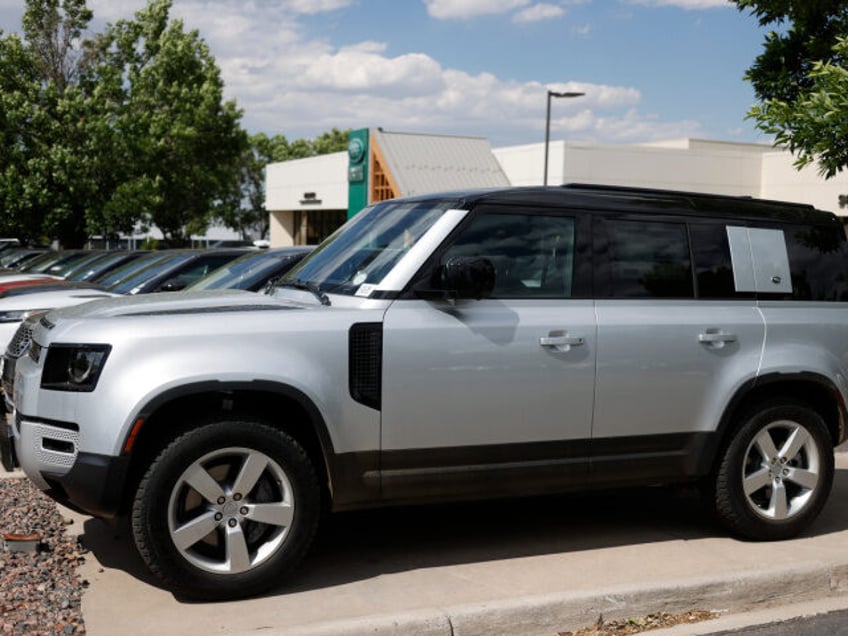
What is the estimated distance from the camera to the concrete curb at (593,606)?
4309 millimetres

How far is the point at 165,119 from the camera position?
35375 mm

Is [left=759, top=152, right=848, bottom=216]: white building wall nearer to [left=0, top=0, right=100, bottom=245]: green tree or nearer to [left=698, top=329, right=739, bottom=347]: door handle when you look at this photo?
[left=0, top=0, right=100, bottom=245]: green tree

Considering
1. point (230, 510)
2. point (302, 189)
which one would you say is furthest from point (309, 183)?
point (230, 510)

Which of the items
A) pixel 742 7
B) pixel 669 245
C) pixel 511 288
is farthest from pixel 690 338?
pixel 742 7

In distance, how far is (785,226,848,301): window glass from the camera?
6.16 m

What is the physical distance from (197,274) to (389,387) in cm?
668

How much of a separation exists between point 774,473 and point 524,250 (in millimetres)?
2040

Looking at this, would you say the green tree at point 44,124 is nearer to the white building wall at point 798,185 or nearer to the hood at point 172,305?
the white building wall at point 798,185

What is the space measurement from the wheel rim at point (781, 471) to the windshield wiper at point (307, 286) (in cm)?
260

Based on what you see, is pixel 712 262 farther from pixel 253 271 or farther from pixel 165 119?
pixel 165 119

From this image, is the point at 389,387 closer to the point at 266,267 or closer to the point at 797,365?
the point at 797,365

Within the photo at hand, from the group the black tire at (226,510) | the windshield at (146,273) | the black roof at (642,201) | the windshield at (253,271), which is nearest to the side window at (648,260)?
the black roof at (642,201)

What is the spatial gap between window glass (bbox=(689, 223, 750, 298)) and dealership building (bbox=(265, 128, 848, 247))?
34.1 meters

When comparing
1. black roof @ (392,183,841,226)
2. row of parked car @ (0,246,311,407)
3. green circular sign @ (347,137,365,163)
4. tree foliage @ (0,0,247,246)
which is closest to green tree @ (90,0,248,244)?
tree foliage @ (0,0,247,246)
